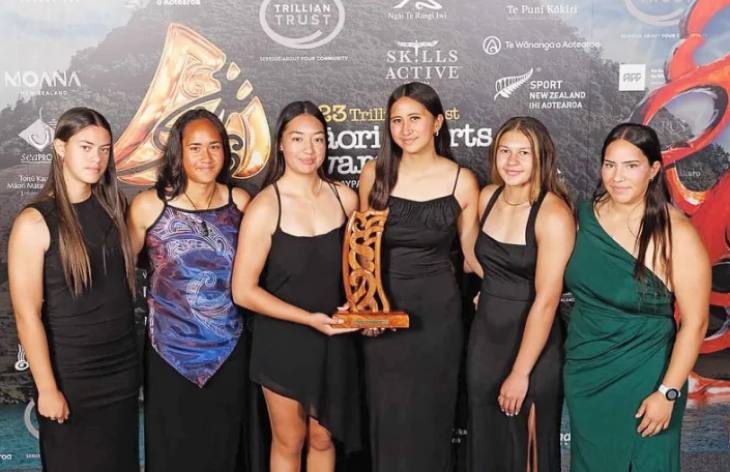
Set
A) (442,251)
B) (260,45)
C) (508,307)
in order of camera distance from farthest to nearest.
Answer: (260,45) → (442,251) → (508,307)

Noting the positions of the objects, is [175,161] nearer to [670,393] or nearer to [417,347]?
[417,347]

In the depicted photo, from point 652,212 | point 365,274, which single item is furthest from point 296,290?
point 652,212

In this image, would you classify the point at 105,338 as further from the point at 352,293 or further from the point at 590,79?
the point at 590,79

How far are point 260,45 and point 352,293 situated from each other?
4.59ft

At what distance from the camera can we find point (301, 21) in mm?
3355

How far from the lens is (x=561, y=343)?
2568mm

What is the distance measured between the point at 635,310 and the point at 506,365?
503 mm

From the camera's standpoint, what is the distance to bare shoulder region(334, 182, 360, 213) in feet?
9.04

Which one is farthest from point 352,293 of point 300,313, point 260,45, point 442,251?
point 260,45

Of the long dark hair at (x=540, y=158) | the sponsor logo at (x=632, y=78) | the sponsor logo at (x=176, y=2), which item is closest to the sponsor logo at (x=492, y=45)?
the sponsor logo at (x=632, y=78)

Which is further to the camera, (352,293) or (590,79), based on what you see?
(590,79)

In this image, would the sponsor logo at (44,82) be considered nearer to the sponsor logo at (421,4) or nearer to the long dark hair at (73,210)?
the long dark hair at (73,210)

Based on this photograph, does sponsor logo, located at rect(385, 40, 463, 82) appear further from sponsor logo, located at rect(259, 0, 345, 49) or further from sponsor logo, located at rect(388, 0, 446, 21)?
sponsor logo, located at rect(259, 0, 345, 49)

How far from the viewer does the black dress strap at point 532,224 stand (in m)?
2.47
